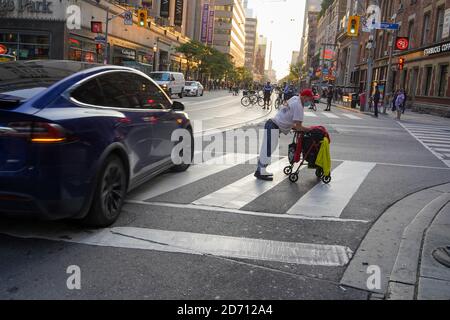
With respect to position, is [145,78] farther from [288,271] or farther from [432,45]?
[432,45]

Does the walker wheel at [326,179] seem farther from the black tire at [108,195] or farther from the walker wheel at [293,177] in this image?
the black tire at [108,195]

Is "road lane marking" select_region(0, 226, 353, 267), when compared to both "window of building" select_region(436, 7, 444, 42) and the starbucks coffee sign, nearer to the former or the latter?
"window of building" select_region(436, 7, 444, 42)

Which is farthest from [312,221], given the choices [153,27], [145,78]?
[153,27]

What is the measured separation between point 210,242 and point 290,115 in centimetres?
361

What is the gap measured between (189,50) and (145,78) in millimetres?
62176

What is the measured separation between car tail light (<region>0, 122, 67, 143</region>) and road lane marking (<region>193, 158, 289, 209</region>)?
2568 millimetres

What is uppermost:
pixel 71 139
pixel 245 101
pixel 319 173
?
pixel 71 139

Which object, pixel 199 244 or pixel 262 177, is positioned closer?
pixel 199 244

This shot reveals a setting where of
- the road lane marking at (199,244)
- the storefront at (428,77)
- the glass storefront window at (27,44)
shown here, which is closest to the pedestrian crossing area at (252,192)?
the road lane marking at (199,244)

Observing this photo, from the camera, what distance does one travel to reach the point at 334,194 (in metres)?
7.22

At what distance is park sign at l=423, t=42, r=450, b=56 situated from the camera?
31.9m

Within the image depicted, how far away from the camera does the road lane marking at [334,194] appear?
6.22m

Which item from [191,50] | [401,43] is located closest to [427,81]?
[401,43]

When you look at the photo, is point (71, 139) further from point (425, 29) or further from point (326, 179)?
point (425, 29)
